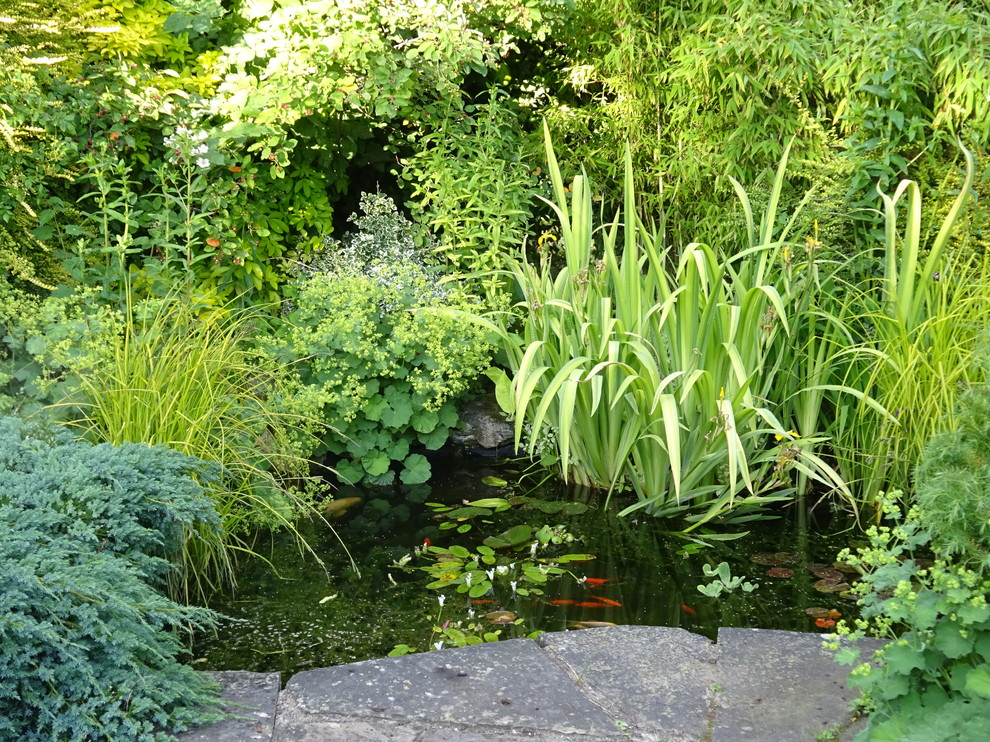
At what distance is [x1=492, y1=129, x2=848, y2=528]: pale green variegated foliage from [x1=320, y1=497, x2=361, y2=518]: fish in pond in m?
0.70

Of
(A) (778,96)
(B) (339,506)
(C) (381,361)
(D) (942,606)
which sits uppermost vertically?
(A) (778,96)

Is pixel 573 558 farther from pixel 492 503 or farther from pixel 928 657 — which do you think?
pixel 928 657

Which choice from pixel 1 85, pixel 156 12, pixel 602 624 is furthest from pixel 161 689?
pixel 156 12

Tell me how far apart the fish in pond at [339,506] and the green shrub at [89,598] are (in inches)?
45.6

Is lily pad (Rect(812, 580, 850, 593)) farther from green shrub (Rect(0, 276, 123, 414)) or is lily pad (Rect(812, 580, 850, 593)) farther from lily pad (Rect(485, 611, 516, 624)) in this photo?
green shrub (Rect(0, 276, 123, 414))

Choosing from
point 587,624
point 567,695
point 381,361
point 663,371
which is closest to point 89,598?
point 567,695

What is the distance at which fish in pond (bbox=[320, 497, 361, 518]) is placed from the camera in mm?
3262

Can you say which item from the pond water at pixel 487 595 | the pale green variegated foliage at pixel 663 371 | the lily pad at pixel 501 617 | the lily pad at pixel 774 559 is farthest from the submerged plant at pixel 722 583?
the lily pad at pixel 501 617

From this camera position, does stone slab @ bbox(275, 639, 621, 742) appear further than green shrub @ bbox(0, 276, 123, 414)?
No

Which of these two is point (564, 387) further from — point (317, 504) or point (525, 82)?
point (525, 82)

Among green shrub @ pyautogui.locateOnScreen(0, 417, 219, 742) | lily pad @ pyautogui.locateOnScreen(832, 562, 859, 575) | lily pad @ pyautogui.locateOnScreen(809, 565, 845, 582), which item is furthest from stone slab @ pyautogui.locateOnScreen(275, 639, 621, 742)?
lily pad @ pyautogui.locateOnScreen(832, 562, 859, 575)

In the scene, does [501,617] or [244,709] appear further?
[501,617]

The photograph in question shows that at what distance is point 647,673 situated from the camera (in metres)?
Result: 2.03

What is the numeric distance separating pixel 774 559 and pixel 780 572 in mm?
100
